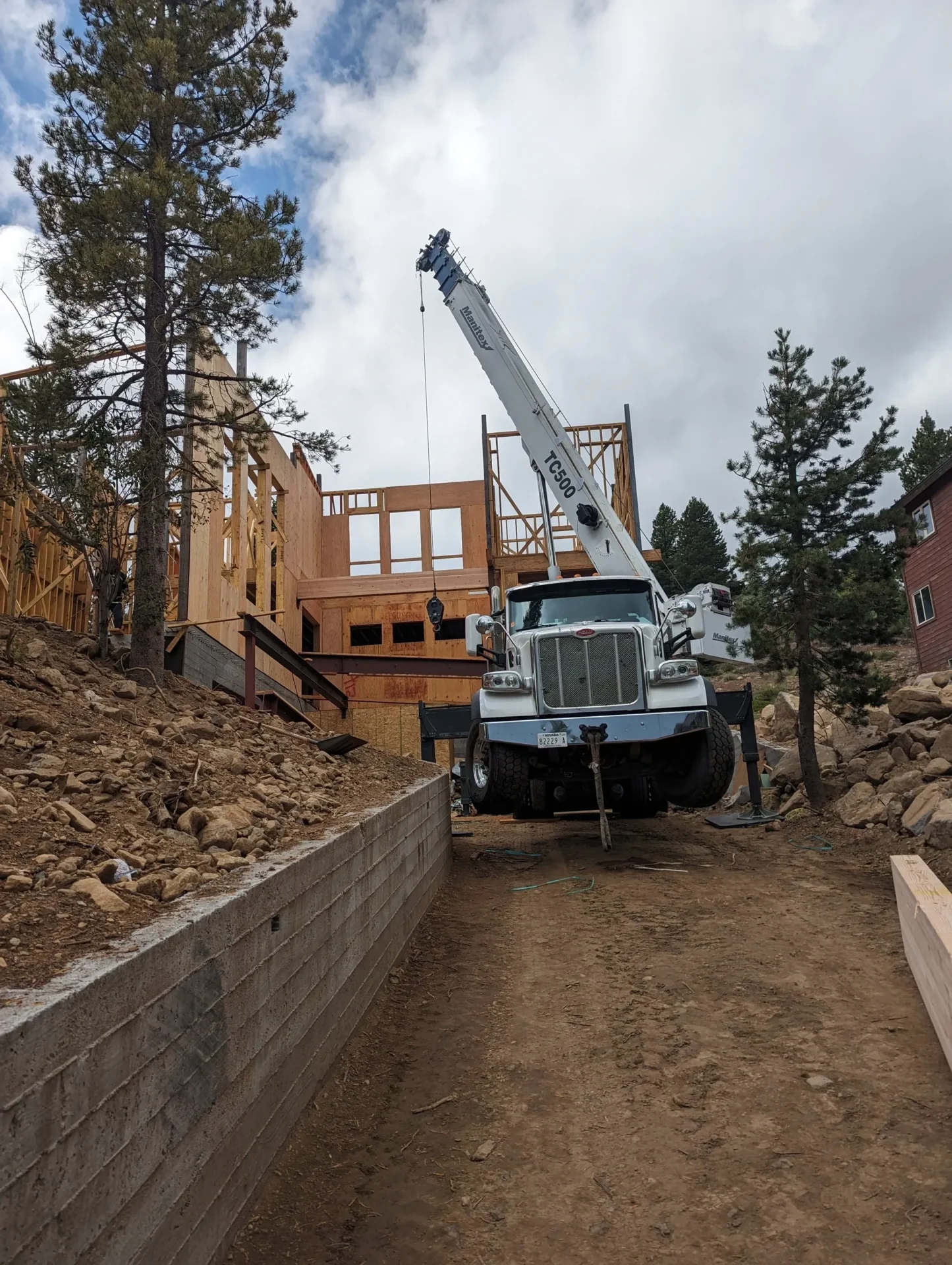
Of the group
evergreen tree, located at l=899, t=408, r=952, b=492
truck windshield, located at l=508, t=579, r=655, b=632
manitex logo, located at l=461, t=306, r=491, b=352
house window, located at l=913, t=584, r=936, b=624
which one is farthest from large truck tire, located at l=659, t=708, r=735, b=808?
evergreen tree, located at l=899, t=408, r=952, b=492

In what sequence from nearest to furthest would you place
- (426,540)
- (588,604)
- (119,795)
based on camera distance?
(119,795) < (588,604) < (426,540)

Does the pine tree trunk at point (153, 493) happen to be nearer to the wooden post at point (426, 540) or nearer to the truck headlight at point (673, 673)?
the truck headlight at point (673, 673)

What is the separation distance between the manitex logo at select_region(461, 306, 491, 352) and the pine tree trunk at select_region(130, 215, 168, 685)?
4489mm

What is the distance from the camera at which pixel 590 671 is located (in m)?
8.29

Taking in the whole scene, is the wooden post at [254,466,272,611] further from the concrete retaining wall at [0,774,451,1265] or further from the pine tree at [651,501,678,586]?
the pine tree at [651,501,678,586]

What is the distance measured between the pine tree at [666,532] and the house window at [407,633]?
28638mm

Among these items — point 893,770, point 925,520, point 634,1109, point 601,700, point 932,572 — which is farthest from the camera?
point 925,520

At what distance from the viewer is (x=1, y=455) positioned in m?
8.69

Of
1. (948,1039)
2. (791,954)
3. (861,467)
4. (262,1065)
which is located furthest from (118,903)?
(861,467)

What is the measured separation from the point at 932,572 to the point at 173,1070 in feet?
83.2

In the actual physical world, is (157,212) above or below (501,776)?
above

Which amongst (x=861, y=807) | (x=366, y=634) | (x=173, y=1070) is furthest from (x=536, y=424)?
(x=366, y=634)

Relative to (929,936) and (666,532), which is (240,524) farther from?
(666,532)

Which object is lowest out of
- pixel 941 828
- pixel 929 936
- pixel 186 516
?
pixel 929 936
